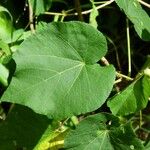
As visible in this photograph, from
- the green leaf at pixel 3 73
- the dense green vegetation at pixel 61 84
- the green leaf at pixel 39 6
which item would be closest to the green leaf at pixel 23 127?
the dense green vegetation at pixel 61 84

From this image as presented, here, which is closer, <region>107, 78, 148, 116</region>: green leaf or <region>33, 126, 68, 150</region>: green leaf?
<region>107, 78, 148, 116</region>: green leaf

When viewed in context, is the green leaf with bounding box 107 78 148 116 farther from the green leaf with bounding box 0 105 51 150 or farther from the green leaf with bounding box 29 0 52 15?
the green leaf with bounding box 29 0 52 15

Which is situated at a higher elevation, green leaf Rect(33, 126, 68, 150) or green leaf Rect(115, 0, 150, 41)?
green leaf Rect(115, 0, 150, 41)

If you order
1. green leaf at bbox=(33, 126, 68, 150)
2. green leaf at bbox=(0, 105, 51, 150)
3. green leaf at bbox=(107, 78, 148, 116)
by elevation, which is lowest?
green leaf at bbox=(33, 126, 68, 150)

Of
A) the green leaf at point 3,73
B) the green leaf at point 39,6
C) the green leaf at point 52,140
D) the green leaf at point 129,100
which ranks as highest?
the green leaf at point 39,6

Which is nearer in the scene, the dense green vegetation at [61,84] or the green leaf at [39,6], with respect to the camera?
the dense green vegetation at [61,84]

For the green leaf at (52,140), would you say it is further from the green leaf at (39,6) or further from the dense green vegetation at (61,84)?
the green leaf at (39,6)

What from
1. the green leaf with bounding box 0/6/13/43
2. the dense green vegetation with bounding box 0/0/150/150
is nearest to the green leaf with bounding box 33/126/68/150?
the dense green vegetation with bounding box 0/0/150/150
